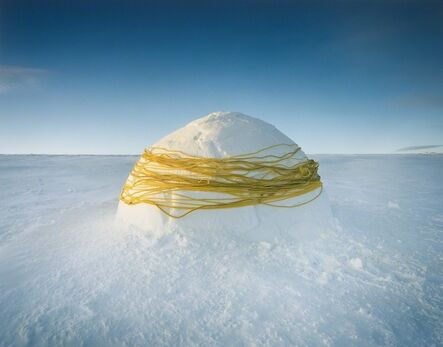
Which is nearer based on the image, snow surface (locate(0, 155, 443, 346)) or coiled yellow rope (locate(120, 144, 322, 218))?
snow surface (locate(0, 155, 443, 346))

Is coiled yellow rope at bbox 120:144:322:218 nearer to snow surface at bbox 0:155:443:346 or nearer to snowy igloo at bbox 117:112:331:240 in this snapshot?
snowy igloo at bbox 117:112:331:240

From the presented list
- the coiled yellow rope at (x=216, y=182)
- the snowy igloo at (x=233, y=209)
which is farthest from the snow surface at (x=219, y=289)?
the coiled yellow rope at (x=216, y=182)

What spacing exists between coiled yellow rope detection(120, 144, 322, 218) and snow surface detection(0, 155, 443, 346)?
0.27m

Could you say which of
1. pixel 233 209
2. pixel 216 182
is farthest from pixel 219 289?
pixel 216 182

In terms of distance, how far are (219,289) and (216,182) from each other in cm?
79

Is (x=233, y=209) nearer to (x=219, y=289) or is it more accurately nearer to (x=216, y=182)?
(x=216, y=182)

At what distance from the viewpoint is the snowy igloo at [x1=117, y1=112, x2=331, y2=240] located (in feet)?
6.77

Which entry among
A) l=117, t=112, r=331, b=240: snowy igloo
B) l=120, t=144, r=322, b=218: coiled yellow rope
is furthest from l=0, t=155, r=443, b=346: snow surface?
l=120, t=144, r=322, b=218: coiled yellow rope

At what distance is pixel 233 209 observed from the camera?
2061 mm

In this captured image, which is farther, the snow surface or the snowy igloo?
the snowy igloo

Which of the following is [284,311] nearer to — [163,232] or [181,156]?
[163,232]

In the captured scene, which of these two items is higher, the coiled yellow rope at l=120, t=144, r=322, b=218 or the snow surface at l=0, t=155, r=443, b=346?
the coiled yellow rope at l=120, t=144, r=322, b=218

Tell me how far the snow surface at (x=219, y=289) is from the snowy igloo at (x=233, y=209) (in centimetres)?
8

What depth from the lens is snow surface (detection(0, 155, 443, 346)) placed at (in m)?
1.33
